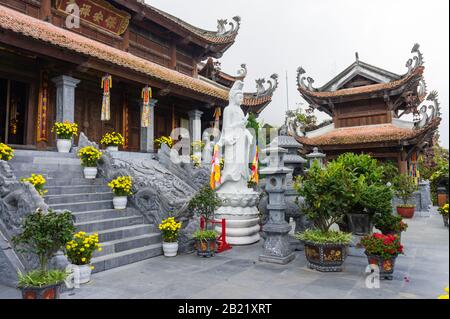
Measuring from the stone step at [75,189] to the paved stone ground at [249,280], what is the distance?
2480 mm

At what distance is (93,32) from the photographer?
1231 cm

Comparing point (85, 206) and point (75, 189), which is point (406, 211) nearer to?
point (85, 206)

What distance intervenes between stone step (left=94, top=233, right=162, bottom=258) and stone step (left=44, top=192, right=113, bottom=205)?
1.47 m

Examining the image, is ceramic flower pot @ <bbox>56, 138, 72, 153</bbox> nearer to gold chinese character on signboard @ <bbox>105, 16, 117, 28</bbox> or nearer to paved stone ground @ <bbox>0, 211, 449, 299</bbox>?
paved stone ground @ <bbox>0, 211, 449, 299</bbox>

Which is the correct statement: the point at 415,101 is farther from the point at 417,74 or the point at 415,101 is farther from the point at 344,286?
the point at 344,286

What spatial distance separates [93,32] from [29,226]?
10.8 m

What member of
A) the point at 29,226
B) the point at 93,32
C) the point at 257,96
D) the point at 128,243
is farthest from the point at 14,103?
the point at 257,96

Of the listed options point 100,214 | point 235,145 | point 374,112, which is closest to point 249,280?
point 100,214

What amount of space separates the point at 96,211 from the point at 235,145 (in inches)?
148

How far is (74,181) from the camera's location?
7.36m

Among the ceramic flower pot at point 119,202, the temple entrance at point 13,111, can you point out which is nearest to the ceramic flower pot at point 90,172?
the ceramic flower pot at point 119,202

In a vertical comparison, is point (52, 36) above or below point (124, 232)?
above

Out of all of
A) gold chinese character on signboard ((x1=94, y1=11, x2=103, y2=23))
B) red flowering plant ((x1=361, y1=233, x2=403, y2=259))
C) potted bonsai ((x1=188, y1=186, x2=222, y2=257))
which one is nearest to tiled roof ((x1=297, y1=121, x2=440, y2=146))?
red flowering plant ((x1=361, y1=233, x2=403, y2=259))

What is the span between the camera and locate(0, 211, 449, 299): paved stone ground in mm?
4168
